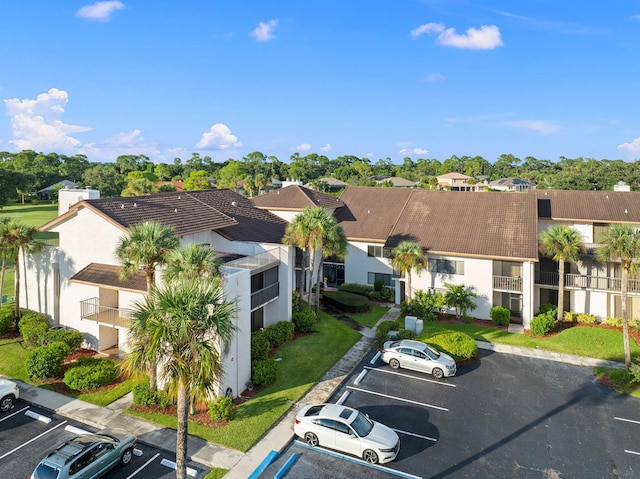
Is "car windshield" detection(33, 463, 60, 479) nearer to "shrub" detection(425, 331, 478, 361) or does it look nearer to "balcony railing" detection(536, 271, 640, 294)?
"shrub" detection(425, 331, 478, 361)

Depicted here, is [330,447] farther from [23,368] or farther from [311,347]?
[23,368]

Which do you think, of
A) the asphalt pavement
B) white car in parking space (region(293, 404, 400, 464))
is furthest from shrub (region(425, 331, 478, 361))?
white car in parking space (region(293, 404, 400, 464))

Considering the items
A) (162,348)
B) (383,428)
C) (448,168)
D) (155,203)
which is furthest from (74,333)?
(448,168)

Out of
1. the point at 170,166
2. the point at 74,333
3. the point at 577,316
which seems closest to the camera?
the point at 74,333

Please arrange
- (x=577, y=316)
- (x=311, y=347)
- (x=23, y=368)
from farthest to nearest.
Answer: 1. (x=577, y=316)
2. (x=311, y=347)
3. (x=23, y=368)

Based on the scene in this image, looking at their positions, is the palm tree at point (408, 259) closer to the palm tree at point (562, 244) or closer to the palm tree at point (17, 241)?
the palm tree at point (562, 244)

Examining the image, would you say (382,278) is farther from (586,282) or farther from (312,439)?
(312,439)

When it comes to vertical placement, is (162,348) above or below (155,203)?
below
